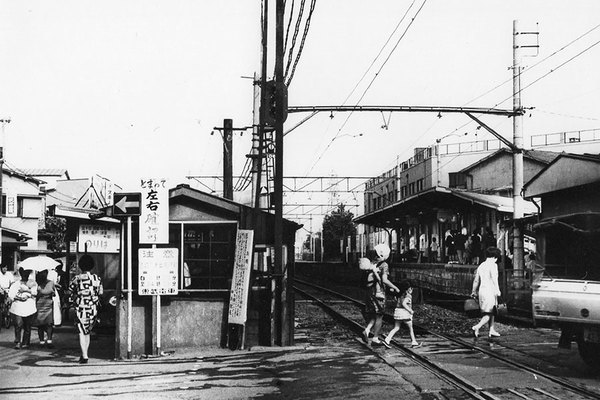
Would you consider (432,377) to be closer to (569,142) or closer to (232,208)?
(232,208)

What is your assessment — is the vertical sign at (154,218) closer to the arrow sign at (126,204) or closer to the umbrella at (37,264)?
the arrow sign at (126,204)

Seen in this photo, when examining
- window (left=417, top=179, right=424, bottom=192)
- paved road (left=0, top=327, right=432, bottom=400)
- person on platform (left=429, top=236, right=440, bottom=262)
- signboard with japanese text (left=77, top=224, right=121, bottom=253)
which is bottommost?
paved road (left=0, top=327, right=432, bottom=400)

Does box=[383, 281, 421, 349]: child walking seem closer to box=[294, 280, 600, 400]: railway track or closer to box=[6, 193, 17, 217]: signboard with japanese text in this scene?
box=[294, 280, 600, 400]: railway track

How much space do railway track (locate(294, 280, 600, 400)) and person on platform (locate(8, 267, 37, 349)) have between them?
7.15m

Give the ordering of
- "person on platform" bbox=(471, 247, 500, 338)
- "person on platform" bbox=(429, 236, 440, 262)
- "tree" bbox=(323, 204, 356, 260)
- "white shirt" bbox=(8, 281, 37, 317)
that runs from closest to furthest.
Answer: "person on platform" bbox=(471, 247, 500, 338)
"white shirt" bbox=(8, 281, 37, 317)
"person on platform" bbox=(429, 236, 440, 262)
"tree" bbox=(323, 204, 356, 260)

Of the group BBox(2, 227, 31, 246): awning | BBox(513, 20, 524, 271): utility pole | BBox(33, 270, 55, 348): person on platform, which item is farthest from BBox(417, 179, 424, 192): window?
BBox(33, 270, 55, 348): person on platform

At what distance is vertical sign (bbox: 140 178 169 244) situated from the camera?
41.4ft

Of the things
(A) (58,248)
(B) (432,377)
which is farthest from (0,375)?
(A) (58,248)

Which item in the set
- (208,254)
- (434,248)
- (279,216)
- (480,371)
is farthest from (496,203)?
(480,371)

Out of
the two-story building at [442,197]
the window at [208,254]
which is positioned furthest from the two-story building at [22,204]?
the window at [208,254]

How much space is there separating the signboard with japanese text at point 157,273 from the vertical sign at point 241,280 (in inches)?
41.9

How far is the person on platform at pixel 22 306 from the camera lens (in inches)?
587

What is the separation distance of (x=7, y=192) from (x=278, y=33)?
1423 inches

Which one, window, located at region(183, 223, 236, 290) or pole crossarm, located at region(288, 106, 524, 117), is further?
pole crossarm, located at region(288, 106, 524, 117)
